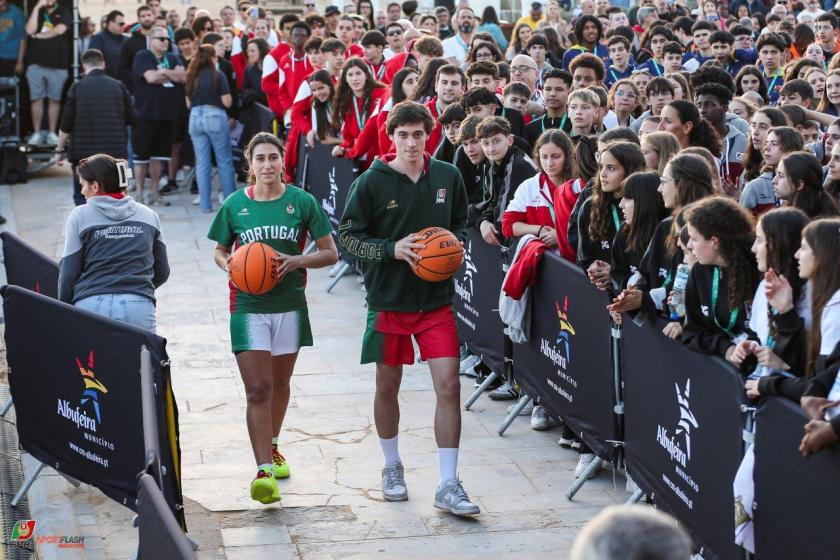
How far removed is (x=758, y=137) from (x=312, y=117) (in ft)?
22.0

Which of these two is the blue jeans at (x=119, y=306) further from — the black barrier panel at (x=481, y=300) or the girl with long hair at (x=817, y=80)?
the girl with long hair at (x=817, y=80)

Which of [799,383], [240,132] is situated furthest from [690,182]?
[240,132]

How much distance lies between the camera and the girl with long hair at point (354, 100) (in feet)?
45.5

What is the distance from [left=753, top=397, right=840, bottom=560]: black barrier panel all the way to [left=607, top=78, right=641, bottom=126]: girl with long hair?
597 cm

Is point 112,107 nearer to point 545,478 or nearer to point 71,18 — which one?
Answer: point 71,18

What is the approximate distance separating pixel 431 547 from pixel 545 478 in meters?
1.40

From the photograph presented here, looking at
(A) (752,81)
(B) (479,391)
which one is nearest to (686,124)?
(B) (479,391)

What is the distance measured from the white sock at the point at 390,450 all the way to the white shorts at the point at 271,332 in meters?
0.78

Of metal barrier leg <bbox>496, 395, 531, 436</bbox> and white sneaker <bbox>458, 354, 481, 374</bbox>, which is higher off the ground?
metal barrier leg <bbox>496, 395, 531, 436</bbox>

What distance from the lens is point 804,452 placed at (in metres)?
5.23

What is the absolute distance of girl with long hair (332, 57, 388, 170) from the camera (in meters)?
13.9

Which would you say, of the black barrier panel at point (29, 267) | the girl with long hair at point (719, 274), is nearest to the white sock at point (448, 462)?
the girl with long hair at point (719, 274)

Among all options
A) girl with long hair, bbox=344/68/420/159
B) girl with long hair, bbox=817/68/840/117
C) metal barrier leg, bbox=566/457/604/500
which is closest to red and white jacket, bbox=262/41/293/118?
girl with long hair, bbox=344/68/420/159

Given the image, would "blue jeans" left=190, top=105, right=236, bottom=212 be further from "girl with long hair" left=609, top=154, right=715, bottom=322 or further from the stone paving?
"girl with long hair" left=609, top=154, right=715, bottom=322
